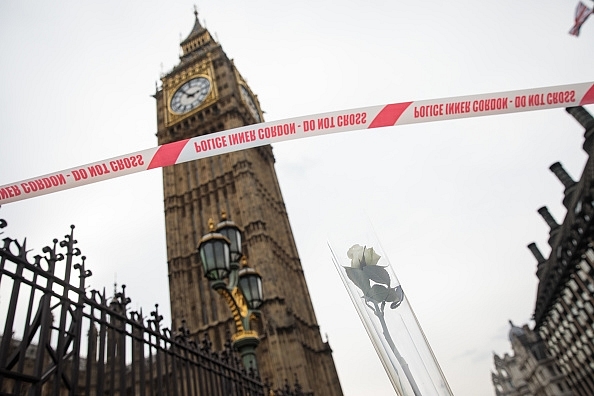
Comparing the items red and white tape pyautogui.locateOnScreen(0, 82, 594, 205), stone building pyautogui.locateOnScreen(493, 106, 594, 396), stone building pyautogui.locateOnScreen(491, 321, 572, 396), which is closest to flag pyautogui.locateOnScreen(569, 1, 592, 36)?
red and white tape pyautogui.locateOnScreen(0, 82, 594, 205)

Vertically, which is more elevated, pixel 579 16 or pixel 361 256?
pixel 579 16

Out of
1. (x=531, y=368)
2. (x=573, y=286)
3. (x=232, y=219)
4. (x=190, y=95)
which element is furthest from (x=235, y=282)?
(x=531, y=368)

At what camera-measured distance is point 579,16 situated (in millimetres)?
9859

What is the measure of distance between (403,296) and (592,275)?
35.6 meters

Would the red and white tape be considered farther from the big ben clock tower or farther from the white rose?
the big ben clock tower

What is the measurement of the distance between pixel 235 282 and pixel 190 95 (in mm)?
32919

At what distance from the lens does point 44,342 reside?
2.61m

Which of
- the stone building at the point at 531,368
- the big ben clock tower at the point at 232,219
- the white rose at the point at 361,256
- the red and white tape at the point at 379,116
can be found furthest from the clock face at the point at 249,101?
the stone building at the point at 531,368

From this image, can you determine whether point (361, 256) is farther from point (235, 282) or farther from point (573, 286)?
point (573, 286)

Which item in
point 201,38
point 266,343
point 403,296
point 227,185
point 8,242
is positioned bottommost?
point 403,296

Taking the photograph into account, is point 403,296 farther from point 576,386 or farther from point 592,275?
point 576,386

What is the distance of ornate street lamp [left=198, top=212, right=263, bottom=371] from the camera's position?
5.25 metres

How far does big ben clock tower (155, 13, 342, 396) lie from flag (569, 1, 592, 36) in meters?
18.1

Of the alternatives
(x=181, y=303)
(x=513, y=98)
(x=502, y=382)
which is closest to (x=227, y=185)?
(x=181, y=303)
